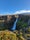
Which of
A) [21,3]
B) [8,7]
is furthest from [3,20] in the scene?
[21,3]

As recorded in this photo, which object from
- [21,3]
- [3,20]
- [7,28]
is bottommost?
[7,28]

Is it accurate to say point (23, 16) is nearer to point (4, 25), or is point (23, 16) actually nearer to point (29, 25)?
point (29, 25)

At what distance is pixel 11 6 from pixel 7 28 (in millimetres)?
303

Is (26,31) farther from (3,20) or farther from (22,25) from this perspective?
(3,20)

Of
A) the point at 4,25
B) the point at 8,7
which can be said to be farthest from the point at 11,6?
the point at 4,25

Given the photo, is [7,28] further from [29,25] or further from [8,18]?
[29,25]

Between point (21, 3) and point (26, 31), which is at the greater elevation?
point (21, 3)

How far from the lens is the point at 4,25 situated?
3.92 ft

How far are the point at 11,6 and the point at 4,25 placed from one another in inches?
10.8

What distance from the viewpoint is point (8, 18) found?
47.7 inches

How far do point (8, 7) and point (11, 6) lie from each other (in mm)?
43

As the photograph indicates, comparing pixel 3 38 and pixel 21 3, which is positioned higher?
pixel 21 3

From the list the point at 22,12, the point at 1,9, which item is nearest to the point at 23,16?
the point at 22,12

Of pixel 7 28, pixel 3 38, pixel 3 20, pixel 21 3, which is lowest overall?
pixel 3 38
